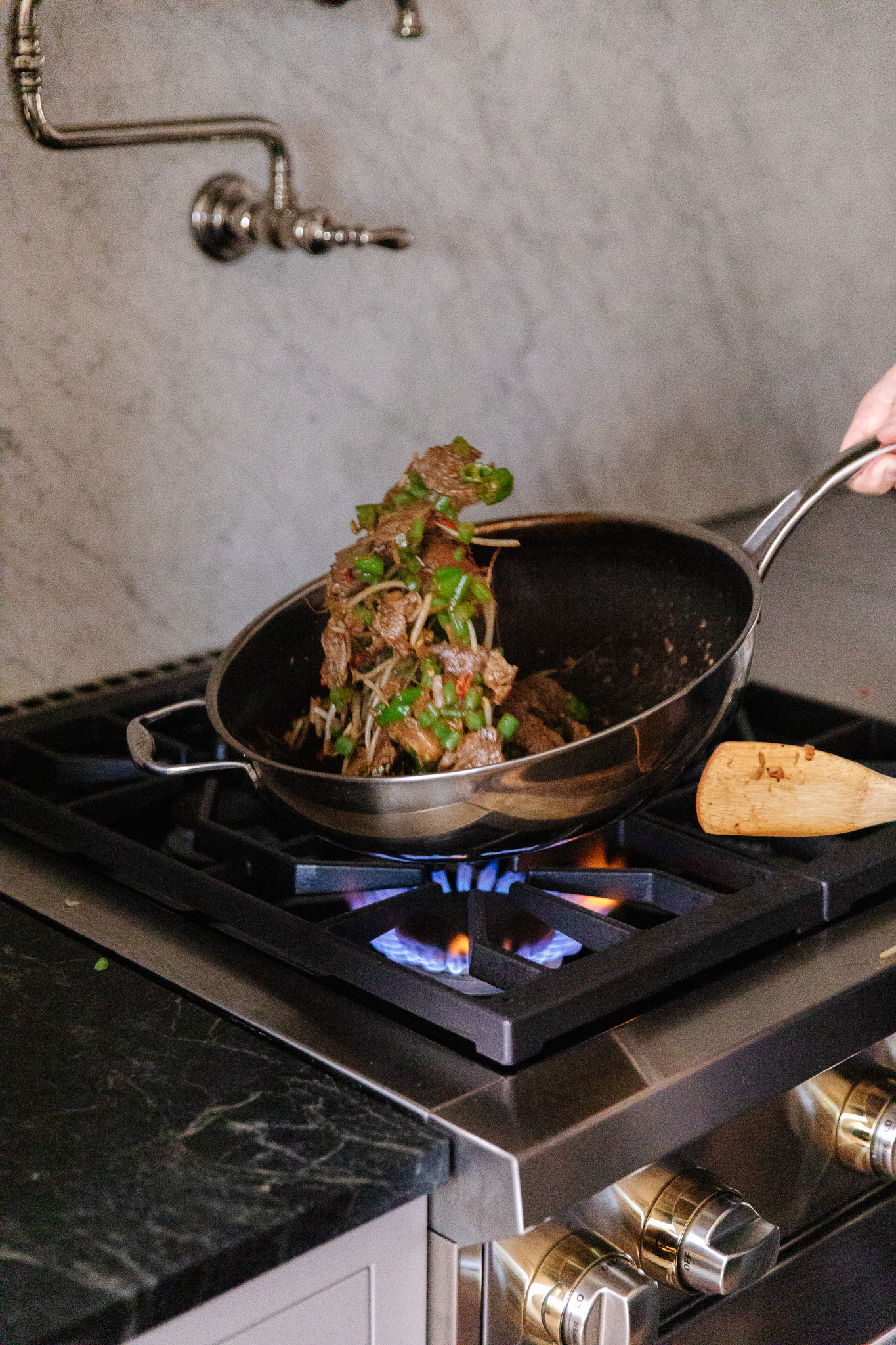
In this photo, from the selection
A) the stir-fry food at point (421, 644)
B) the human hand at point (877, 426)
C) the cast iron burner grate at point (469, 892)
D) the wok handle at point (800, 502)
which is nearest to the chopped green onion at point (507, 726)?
the stir-fry food at point (421, 644)

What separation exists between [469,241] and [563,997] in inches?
40.1

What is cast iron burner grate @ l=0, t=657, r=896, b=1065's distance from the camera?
0.80 meters

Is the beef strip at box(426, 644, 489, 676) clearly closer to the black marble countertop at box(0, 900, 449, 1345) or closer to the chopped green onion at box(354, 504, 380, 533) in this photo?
the chopped green onion at box(354, 504, 380, 533)

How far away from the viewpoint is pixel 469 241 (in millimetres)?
1545

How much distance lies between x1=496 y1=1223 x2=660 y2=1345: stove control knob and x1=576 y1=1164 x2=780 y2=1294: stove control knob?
0.8 inches

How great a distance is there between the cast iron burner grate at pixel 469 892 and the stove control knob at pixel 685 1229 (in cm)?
9

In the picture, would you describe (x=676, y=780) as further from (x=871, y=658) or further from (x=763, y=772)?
(x=871, y=658)

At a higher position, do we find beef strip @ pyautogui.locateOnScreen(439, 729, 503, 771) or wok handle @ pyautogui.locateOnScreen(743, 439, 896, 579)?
wok handle @ pyautogui.locateOnScreen(743, 439, 896, 579)

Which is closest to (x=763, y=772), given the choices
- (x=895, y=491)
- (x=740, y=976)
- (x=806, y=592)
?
(x=740, y=976)

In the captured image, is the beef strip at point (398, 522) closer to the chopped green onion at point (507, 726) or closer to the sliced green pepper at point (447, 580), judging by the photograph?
the sliced green pepper at point (447, 580)

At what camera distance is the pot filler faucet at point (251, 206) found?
47.1 inches

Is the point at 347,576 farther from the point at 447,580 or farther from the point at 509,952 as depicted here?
the point at 509,952

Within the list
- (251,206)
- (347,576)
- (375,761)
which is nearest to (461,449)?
(347,576)

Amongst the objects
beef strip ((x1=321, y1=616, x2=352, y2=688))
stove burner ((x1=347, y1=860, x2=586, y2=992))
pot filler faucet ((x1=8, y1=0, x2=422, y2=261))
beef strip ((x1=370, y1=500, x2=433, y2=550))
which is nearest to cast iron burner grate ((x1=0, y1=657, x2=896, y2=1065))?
stove burner ((x1=347, y1=860, x2=586, y2=992))
